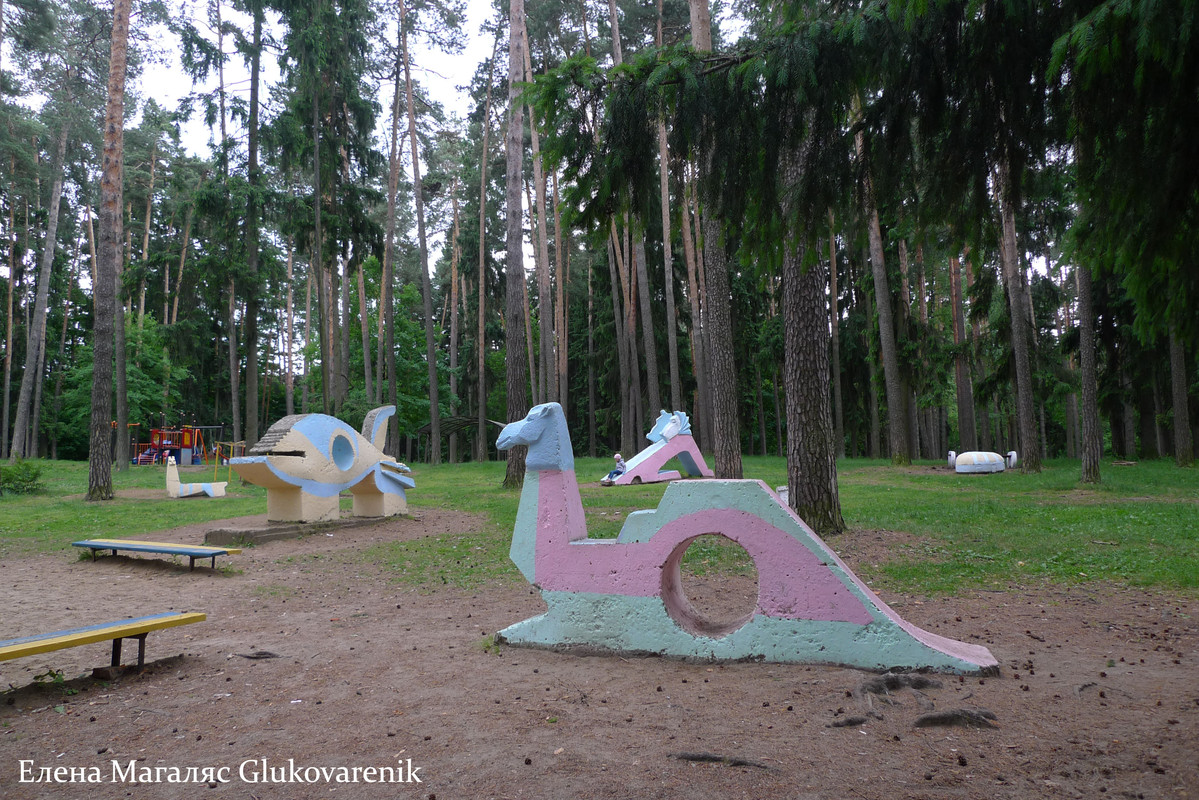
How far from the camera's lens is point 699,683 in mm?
4227

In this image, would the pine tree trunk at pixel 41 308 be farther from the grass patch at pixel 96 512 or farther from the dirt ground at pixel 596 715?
the dirt ground at pixel 596 715

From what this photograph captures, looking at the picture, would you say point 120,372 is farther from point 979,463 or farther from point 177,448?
point 979,463

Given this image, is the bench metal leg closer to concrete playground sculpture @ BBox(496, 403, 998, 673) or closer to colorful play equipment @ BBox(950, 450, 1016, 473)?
concrete playground sculpture @ BBox(496, 403, 998, 673)

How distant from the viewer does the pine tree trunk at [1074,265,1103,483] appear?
14.8 metres

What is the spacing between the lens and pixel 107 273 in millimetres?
15219

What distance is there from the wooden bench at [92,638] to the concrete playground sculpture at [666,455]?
13.4 meters

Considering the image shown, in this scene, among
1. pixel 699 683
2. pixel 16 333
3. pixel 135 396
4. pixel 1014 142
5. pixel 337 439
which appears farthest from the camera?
pixel 16 333

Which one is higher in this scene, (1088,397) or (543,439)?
(1088,397)

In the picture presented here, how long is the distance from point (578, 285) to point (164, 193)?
22211 millimetres

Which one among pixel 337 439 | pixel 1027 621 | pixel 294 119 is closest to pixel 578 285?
→ pixel 294 119

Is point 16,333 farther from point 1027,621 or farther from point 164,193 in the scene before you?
point 1027,621

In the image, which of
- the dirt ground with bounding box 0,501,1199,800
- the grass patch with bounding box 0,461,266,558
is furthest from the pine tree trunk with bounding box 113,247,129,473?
the dirt ground with bounding box 0,501,1199,800

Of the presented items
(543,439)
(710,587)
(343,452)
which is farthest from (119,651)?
(343,452)

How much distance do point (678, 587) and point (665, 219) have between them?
1900cm
